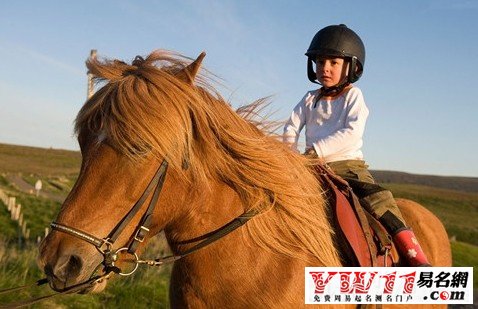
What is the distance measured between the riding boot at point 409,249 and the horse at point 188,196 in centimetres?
67

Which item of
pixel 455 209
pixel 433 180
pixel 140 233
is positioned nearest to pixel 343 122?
pixel 140 233

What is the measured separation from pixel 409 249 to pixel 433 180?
10910 centimetres

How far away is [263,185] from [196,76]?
834 mm

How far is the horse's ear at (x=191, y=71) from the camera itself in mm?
3021

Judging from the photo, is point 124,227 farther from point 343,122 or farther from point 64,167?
point 64,167

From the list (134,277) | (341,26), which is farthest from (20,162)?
(341,26)

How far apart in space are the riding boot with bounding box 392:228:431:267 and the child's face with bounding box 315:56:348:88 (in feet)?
4.90

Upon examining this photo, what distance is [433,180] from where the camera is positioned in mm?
105250

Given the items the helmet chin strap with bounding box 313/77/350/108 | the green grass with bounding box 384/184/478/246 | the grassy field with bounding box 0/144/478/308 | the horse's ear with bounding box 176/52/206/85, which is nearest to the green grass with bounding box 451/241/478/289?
the grassy field with bounding box 0/144/478/308

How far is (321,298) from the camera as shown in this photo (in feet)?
10.2

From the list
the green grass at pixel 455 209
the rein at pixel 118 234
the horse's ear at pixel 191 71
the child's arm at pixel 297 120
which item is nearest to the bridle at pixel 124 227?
the rein at pixel 118 234

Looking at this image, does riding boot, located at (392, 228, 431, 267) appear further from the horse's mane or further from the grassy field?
the grassy field

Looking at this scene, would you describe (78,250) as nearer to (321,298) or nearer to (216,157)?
(216,157)

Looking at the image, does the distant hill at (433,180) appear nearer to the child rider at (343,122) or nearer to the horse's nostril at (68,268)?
the child rider at (343,122)
